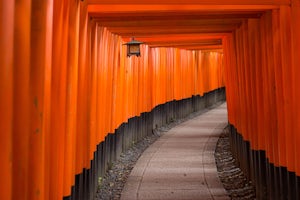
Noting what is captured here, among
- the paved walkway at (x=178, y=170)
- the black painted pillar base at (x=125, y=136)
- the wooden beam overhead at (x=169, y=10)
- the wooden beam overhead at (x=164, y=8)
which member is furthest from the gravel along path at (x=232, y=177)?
the wooden beam overhead at (x=164, y=8)

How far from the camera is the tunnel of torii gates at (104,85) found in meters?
3.43

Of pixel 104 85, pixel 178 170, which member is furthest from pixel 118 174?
pixel 104 85

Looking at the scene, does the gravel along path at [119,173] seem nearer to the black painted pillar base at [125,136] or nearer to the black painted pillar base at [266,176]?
the black painted pillar base at [125,136]

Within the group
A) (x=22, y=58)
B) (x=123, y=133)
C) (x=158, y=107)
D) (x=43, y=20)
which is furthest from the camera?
(x=158, y=107)

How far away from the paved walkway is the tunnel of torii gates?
0.77 m

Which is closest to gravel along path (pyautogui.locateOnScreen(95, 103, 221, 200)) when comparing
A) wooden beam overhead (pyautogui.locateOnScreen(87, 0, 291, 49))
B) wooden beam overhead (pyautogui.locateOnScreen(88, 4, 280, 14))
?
wooden beam overhead (pyautogui.locateOnScreen(87, 0, 291, 49))

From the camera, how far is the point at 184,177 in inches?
411

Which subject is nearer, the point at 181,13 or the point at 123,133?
the point at 181,13

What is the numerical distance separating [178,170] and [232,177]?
1413mm

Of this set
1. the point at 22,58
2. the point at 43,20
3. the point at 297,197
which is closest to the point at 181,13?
the point at 297,197

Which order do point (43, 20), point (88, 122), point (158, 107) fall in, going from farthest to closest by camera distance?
point (158, 107) < point (88, 122) < point (43, 20)

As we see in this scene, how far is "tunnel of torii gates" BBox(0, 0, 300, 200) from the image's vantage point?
3.43 m

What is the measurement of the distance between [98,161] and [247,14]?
4.01 m

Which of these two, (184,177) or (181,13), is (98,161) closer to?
(184,177)
